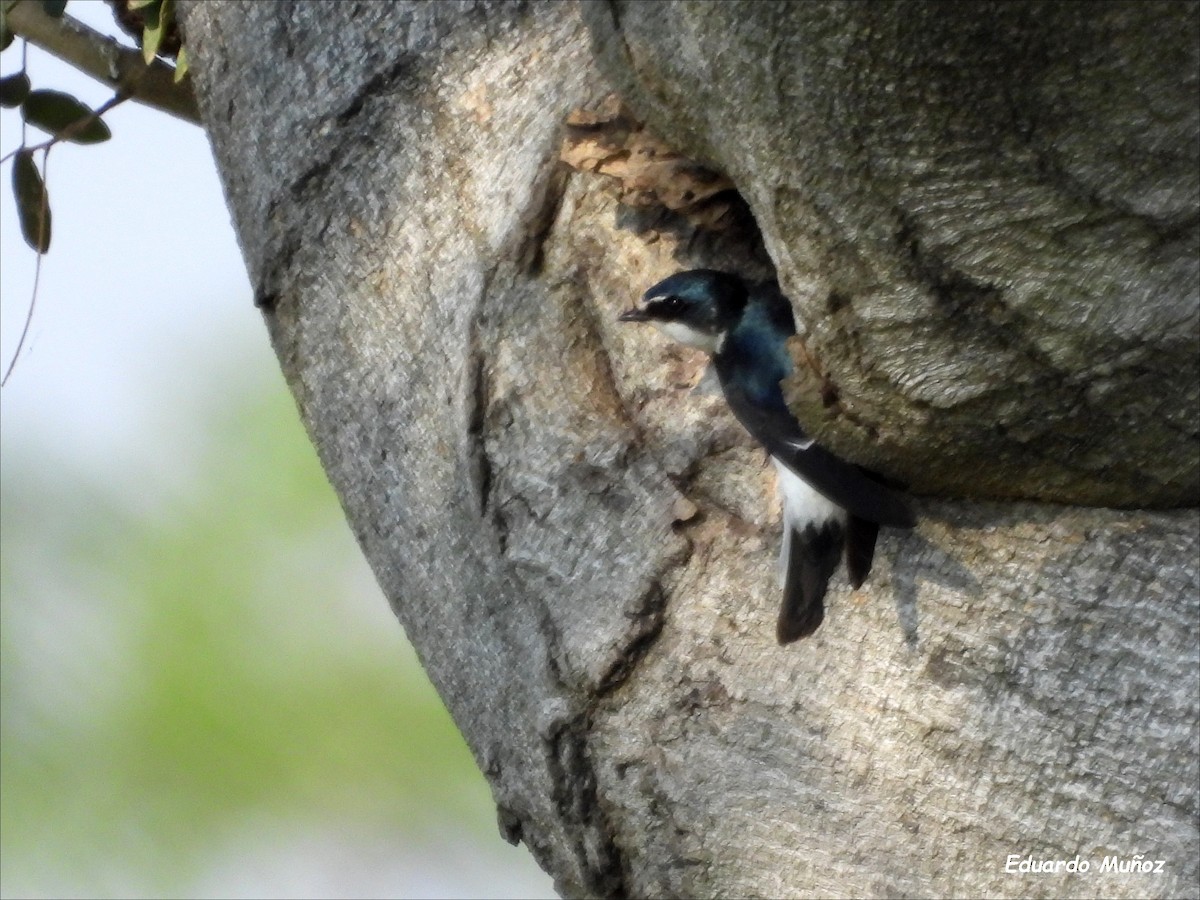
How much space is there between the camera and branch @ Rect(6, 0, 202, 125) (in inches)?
91.9

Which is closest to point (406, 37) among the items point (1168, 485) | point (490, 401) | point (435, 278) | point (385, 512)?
point (435, 278)

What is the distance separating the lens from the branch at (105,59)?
2.33m

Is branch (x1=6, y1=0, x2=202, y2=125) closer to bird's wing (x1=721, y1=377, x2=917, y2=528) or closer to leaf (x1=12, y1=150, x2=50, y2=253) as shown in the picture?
leaf (x1=12, y1=150, x2=50, y2=253)

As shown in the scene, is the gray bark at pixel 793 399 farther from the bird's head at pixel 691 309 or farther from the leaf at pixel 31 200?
the leaf at pixel 31 200

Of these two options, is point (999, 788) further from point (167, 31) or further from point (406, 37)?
point (167, 31)

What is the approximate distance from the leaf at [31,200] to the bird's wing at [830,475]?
4.65 ft

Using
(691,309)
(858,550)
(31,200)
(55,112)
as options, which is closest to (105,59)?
(55,112)

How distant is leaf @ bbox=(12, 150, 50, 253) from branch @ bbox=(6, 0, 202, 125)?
20 centimetres

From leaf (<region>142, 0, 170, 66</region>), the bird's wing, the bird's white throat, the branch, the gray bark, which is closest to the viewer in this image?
the gray bark

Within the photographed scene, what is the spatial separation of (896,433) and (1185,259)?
0.30 metres

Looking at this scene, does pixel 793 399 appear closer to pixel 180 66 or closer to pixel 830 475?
pixel 830 475

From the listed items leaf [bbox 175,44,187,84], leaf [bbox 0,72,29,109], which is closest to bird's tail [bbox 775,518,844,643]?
leaf [bbox 175,44,187,84]

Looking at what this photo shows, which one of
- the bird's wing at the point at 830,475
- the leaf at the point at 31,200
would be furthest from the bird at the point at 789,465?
the leaf at the point at 31,200

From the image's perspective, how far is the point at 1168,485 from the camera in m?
1.29
